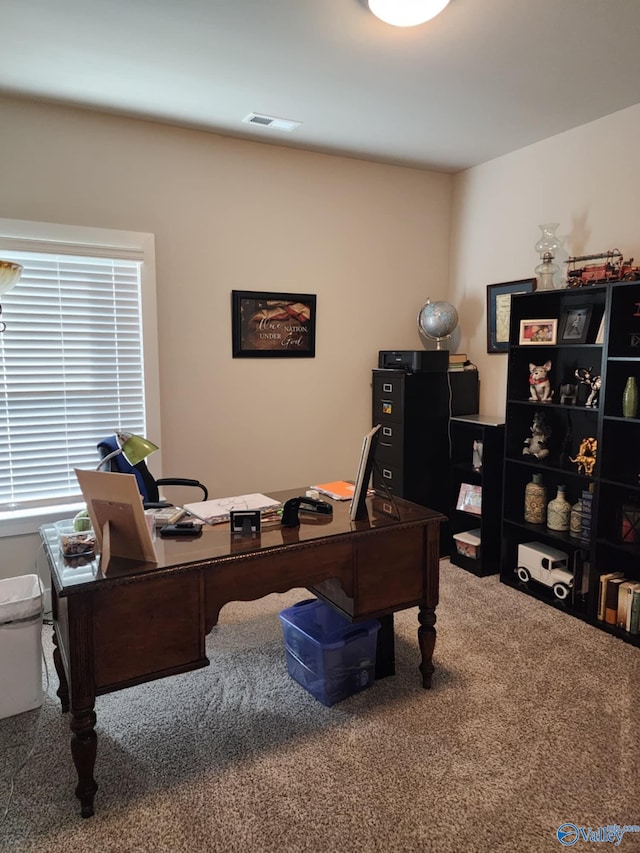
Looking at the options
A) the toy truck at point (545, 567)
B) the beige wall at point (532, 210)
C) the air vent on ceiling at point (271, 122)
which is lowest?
the toy truck at point (545, 567)

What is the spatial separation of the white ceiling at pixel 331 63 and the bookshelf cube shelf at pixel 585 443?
41.2 inches

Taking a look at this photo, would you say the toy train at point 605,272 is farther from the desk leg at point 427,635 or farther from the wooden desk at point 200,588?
the desk leg at point 427,635

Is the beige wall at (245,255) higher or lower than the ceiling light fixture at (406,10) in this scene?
lower

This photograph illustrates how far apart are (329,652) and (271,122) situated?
2.95 meters

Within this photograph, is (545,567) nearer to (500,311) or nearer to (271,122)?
(500,311)

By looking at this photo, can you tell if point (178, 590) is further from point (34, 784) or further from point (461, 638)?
point (461, 638)

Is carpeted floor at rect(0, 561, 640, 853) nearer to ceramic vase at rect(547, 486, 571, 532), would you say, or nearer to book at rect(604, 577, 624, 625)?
book at rect(604, 577, 624, 625)

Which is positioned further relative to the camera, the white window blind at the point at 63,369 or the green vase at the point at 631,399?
the white window blind at the point at 63,369

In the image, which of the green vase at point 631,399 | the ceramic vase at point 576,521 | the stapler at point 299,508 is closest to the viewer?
the stapler at point 299,508

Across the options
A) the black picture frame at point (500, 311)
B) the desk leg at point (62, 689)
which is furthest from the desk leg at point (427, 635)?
the black picture frame at point (500, 311)

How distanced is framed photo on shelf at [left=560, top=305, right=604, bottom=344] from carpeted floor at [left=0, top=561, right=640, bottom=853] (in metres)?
1.65

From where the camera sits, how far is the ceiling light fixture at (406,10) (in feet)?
6.75

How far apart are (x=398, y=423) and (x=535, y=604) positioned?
1.44 m

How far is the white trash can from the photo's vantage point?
7.43 feet
